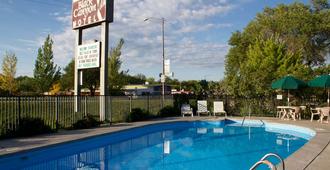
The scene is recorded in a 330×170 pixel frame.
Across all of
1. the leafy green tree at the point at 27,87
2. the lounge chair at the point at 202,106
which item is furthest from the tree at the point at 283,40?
the leafy green tree at the point at 27,87

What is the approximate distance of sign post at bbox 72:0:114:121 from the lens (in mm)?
14820

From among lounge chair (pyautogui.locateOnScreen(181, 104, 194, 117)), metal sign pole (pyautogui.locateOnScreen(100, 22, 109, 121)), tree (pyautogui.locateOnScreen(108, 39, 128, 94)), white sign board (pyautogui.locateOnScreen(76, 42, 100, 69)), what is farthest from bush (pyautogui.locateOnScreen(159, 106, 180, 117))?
tree (pyautogui.locateOnScreen(108, 39, 128, 94))

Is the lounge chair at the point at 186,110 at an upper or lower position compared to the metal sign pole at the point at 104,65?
lower

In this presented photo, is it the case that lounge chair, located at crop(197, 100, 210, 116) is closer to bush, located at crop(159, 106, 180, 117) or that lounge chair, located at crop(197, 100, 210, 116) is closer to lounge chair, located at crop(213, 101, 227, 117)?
lounge chair, located at crop(213, 101, 227, 117)

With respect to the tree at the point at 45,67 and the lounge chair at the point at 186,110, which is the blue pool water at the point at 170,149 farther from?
the tree at the point at 45,67

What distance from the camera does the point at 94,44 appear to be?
15.3 metres

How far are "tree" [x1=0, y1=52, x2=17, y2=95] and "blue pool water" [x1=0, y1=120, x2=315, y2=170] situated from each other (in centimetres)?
2900

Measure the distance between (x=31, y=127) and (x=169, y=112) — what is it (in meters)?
10.8

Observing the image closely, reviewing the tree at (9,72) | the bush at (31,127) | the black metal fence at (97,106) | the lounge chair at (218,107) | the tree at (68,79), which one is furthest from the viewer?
the tree at (68,79)

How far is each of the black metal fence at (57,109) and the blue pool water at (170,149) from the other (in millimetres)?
2008

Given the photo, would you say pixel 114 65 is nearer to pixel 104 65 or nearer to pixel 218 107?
pixel 218 107

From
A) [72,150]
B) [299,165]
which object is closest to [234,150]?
[299,165]

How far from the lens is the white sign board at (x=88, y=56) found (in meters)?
15.1

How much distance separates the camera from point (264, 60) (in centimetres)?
2786
